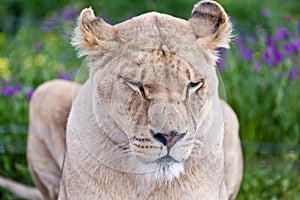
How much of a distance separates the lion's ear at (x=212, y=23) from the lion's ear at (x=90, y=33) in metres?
0.20

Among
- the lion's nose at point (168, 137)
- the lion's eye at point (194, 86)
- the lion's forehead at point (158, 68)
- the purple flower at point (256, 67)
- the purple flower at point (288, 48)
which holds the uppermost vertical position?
the lion's forehead at point (158, 68)

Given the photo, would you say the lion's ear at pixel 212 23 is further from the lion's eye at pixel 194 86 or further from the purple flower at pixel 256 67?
the purple flower at pixel 256 67

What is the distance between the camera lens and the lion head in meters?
1.77

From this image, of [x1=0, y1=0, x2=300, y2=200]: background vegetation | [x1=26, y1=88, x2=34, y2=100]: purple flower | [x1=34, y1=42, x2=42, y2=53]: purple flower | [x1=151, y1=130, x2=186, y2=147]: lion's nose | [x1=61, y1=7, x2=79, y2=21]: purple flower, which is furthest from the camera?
[x1=61, y1=7, x2=79, y2=21]: purple flower

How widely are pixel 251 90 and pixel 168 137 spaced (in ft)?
6.08

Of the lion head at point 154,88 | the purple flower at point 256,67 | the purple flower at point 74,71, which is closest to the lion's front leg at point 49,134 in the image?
the purple flower at point 74,71

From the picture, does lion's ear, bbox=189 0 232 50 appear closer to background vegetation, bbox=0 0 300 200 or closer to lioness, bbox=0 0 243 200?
lioness, bbox=0 0 243 200

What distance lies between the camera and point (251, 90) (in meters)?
3.55

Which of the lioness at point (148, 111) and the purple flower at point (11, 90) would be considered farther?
the purple flower at point (11, 90)

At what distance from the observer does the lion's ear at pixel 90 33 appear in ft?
6.31

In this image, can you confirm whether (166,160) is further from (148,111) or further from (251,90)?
(251,90)

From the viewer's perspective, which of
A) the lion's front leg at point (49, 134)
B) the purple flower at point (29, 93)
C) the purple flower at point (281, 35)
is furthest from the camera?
the purple flower at point (281, 35)

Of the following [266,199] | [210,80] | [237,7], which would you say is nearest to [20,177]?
[266,199]

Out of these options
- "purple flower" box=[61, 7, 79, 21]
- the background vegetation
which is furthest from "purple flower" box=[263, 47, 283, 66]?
"purple flower" box=[61, 7, 79, 21]
